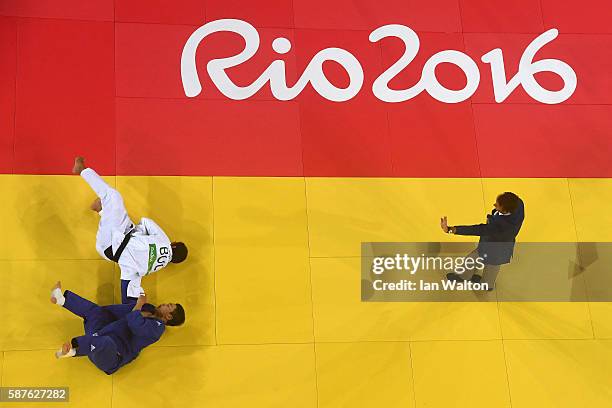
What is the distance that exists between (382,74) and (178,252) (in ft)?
8.20

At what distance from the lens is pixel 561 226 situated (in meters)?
5.53

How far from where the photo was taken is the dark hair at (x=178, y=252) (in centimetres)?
499

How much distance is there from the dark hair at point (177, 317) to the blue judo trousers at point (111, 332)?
4.3 inches

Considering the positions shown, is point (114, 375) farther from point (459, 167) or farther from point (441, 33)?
point (441, 33)

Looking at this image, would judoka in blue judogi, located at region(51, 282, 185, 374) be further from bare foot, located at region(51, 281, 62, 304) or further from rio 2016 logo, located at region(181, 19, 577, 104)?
rio 2016 logo, located at region(181, 19, 577, 104)

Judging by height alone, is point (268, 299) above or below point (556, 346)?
above

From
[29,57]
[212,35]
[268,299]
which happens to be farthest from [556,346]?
[29,57]

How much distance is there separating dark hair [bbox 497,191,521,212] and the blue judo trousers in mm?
2849

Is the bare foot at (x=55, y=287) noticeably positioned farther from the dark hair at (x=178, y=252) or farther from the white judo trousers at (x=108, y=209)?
the dark hair at (x=178, y=252)

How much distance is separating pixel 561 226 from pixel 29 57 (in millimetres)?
4909

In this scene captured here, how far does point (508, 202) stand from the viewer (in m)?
5.04

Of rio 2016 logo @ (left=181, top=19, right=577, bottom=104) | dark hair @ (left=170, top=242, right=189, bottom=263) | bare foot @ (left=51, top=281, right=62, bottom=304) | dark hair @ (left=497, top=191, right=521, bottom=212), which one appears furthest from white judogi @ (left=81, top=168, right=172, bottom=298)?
dark hair @ (left=497, top=191, right=521, bottom=212)

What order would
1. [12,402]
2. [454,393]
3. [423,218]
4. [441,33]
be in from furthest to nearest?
1. [441,33]
2. [423,218]
3. [454,393]
4. [12,402]

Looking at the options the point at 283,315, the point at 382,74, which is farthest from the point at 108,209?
the point at 382,74
